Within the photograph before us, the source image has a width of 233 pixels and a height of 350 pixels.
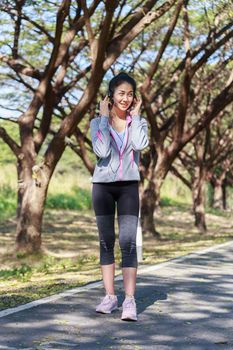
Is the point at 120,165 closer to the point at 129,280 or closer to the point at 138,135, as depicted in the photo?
the point at 138,135

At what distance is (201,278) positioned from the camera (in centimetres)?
987

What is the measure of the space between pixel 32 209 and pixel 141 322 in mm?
7673

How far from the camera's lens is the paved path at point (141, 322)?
5.64 meters

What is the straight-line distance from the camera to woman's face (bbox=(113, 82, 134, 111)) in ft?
21.7

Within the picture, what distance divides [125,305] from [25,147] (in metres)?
8.18

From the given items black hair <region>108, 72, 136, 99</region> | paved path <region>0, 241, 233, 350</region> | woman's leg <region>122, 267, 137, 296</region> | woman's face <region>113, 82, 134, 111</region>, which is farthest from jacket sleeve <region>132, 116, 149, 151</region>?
paved path <region>0, 241, 233, 350</region>

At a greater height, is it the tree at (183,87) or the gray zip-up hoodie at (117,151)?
the tree at (183,87)

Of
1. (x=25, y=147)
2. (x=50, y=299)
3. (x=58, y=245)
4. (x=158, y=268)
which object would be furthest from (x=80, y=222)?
(x=50, y=299)

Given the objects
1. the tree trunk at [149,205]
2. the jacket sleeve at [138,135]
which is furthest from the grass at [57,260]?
the jacket sleeve at [138,135]

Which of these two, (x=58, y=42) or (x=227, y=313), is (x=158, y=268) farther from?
(x=58, y=42)

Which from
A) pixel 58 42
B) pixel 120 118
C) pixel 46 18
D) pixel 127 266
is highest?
pixel 46 18

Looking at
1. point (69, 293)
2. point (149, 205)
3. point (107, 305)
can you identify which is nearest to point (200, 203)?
point (149, 205)

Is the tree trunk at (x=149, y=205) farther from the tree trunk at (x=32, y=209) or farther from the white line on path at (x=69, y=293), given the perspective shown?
the white line on path at (x=69, y=293)

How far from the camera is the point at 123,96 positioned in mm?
6617
